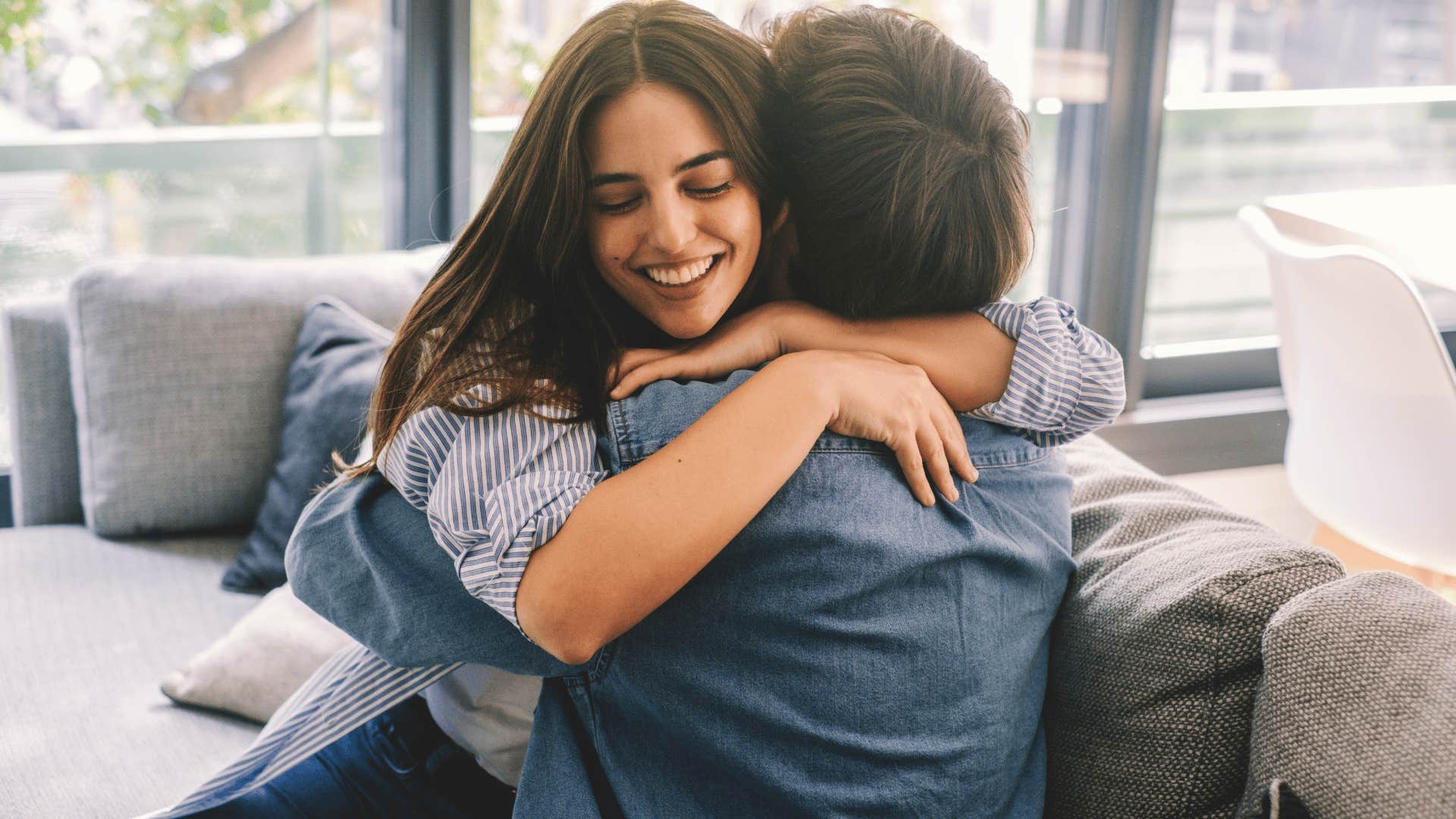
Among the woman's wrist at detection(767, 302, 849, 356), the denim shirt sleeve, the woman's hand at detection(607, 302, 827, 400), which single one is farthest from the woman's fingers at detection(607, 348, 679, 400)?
the denim shirt sleeve

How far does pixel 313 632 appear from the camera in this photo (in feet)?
5.17

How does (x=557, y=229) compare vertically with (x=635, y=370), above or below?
above

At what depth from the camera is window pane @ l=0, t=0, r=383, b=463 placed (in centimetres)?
224

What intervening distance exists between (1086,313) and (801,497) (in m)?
2.19

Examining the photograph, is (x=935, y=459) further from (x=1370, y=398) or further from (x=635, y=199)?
(x=1370, y=398)

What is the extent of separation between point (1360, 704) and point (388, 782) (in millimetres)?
869

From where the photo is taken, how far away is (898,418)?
3.24 ft

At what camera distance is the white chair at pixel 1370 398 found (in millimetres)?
1814

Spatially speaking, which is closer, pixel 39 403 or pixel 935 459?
pixel 935 459

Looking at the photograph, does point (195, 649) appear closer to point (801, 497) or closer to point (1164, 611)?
point (801, 497)

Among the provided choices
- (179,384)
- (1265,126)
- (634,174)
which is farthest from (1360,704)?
(1265,126)

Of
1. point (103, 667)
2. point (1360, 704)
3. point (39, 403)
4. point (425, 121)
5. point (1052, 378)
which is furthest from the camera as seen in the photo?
point (425, 121)

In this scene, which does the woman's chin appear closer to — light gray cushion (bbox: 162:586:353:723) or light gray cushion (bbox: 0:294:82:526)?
light gray cushion (bbox: 162:586:353:723)

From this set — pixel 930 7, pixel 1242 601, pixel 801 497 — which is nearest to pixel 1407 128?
pixel 930 7
